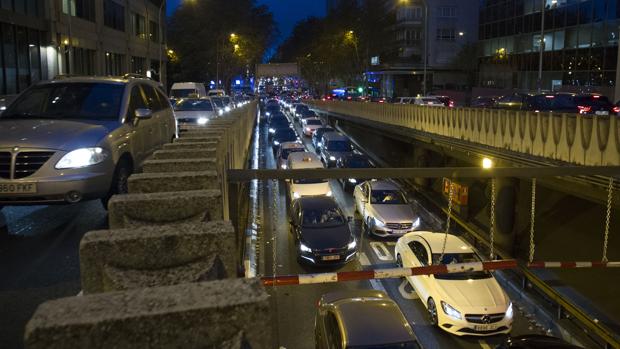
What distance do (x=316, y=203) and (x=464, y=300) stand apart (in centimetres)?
780

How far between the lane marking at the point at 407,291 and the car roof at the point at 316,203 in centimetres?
421

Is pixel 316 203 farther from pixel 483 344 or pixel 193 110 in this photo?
pixel 483 344

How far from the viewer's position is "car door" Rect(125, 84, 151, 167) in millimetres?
8781

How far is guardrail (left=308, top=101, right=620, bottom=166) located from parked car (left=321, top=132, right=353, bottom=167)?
4701 millimetres

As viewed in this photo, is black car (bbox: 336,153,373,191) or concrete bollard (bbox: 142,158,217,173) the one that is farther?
black car (bbox: 336,153,373,191)

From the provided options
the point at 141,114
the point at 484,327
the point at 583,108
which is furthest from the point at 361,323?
the point at 583,108

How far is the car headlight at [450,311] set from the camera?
13.6 metres

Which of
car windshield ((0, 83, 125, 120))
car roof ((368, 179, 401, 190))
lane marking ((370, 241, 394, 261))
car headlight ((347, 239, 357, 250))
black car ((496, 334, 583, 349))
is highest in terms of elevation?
car windshield ((0, 83, 125, 120))

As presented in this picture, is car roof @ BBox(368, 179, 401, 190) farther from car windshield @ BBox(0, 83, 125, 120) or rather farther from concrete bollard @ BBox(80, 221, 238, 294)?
concrete bollard @ BBox(80, 221, 238, 294)

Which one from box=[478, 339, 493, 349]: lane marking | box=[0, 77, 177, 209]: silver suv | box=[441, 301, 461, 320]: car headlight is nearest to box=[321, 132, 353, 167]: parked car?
box=[441, 301, 461, 320]: car headlight

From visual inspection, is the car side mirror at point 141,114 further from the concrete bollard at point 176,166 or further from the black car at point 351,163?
the black car at point 351,163

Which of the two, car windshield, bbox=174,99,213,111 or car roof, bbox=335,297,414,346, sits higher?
car windshield, bbox=174,99,213,111

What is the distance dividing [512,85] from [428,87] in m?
22.8

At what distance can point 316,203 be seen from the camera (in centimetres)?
2061
